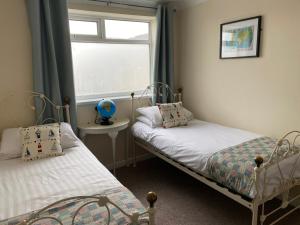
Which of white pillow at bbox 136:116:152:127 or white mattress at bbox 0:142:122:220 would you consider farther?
white pillow at bbox 136:116:152:127

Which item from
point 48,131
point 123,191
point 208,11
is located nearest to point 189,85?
point 208,11

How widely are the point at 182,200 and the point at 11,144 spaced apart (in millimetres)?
1832

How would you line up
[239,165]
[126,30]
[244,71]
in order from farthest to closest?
1. [126,30]
2. [244,71]
3. [239,165]

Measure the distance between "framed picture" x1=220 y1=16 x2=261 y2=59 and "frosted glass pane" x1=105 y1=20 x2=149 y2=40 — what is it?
3.91 ft

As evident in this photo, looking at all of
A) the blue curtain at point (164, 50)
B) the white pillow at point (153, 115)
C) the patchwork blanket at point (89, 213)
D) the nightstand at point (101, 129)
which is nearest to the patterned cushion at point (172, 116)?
the white pillow at point (153, 115)

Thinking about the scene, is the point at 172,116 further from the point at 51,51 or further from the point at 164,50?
the point at 51,51

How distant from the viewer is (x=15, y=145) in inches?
87.7

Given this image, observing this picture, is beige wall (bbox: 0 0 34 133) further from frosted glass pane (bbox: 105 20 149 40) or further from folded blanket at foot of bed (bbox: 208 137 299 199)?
folded blanket at foot of bed (bbox: 208 137 299 199)

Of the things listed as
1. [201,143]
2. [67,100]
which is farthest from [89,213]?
[67,100]

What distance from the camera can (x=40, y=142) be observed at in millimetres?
2234

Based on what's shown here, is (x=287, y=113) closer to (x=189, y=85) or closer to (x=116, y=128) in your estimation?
(x=189, y=85)

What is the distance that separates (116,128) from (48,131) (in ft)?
2.76

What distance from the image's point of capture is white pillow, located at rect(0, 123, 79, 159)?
2180 mm

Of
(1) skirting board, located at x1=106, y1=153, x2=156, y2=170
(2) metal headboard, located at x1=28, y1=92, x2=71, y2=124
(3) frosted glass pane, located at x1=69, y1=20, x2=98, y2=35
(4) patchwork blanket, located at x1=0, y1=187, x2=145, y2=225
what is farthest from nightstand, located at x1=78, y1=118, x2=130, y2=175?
(4) patchwork blanket, located at x1=0, y1=187, x2=145, y2=225
